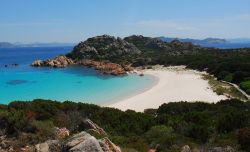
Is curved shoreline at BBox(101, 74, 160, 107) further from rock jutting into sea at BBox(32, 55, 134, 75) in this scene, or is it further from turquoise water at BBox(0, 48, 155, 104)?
rock jutting into sea at BBox(32, 55, 134, 75)

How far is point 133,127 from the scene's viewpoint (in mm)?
18781

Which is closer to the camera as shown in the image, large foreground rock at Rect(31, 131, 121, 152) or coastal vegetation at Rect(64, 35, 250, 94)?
large foreground rock at Rect(31, 131, 121, 152)

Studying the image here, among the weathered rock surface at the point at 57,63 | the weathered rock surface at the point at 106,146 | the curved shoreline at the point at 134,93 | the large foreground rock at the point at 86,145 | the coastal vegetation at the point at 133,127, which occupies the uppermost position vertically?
the large foreground rock at the point at 86,145

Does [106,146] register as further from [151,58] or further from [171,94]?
[151,58]

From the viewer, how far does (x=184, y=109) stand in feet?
85.5

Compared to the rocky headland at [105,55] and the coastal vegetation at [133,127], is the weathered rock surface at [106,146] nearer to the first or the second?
the coastal vegetation at [133,127]

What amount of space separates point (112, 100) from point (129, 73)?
1108 inches

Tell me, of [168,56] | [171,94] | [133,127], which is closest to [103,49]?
[168,56]

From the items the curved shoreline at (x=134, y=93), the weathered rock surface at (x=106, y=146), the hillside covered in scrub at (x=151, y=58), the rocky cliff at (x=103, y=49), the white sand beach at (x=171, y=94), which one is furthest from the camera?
the rocky cliff at (x=103, y=49)

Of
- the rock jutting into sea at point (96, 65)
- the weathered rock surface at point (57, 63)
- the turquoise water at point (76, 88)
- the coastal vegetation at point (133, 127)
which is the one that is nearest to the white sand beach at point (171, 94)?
the turquoise water at point (76, 88)

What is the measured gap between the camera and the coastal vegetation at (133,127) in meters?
14.2

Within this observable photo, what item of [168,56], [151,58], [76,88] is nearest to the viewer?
[76,88]

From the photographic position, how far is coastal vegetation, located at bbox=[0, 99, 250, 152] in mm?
14234

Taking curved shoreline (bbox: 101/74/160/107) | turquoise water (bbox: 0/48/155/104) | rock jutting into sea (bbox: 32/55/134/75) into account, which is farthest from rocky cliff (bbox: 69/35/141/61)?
curved shoreline (bbox: 101/74/160/107)
